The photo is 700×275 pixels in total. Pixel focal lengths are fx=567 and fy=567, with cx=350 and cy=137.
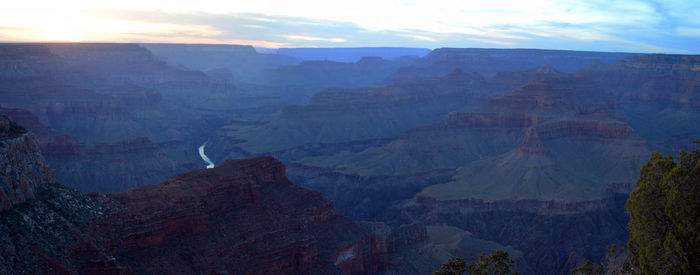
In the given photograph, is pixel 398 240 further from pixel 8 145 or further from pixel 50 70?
pixel 50 70

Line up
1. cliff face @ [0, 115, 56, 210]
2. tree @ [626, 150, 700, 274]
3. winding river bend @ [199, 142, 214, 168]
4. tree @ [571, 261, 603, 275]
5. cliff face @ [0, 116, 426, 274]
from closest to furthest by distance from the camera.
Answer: tree @ [626, 150, 700, 274], tree @ [571, 261, 603, 275], cliff face @ [0, 115, 56, 210], cliff face @ [0, 116, 426, 274], winding river bend @ [199, 142, 214, 168]

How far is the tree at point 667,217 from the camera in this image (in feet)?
58.7

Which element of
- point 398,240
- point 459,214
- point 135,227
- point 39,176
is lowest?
point 459,214

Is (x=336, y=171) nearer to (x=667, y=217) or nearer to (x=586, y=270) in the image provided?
(x=586, y=270)

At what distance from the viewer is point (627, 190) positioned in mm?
96750

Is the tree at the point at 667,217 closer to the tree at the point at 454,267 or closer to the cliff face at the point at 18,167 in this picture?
the tree at the point at 454,267

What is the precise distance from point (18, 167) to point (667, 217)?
33469 millimetres

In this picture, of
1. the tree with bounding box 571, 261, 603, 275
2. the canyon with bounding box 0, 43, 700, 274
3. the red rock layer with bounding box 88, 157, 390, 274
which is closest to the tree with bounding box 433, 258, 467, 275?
the tree with bounding box 571, 261, 603, 275

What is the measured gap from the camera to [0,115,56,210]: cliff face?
31.9m

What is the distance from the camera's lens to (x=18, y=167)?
110 feet

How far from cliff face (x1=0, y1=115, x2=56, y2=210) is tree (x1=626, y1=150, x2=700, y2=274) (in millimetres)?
31268

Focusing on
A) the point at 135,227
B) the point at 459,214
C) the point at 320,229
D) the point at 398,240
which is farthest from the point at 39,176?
the point at 459,214

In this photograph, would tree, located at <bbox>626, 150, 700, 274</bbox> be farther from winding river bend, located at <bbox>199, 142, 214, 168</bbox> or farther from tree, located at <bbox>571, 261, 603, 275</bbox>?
winding river bend, located at <bbox>199, 142, 214, 168</bbox>

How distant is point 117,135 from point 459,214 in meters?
79.9
